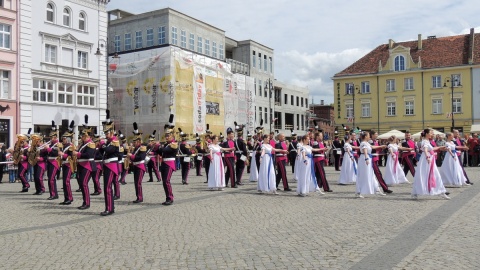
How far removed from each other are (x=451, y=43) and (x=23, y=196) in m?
58.4

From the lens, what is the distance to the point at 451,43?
6184 cm

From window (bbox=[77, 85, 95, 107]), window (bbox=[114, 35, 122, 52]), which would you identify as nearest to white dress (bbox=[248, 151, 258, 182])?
window (bbox=[77, 85, 95, 107])

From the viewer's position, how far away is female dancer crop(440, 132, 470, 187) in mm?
16594

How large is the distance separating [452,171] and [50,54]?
1085 inches

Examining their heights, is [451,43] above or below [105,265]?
above

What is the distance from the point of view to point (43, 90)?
3359 centimetres

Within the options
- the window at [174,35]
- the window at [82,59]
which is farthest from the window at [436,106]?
the window at [82,59]

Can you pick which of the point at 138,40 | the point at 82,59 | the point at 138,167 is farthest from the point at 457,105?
the point at 138,167

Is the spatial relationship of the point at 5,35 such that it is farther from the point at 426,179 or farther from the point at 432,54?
the point at 432,54

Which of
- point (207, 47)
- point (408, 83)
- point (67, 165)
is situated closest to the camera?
point (67, 165)

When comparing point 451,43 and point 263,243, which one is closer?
point 263,243

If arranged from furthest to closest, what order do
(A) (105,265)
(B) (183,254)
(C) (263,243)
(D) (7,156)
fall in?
(D) (7,156)
(C) (263,243)
(B) (183,254)
(A) (105,265)

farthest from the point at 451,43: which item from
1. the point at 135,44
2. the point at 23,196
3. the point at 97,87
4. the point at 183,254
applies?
the point at 183,254

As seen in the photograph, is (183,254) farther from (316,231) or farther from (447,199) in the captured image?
(447,199)
